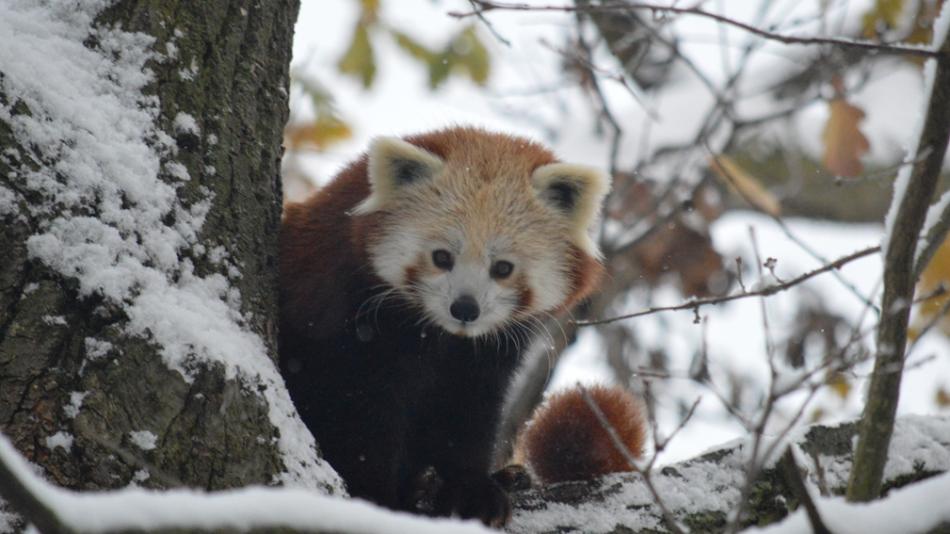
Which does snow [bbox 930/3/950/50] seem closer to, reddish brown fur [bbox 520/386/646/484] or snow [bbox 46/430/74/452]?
reddish brown fur [bbox 520/386/646/484]

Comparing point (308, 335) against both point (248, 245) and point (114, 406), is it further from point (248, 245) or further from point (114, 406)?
point (114, 406)

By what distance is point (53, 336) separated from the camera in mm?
2215

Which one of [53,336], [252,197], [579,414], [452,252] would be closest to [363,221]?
[452,252]

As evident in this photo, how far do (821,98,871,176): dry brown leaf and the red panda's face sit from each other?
67.0 inches

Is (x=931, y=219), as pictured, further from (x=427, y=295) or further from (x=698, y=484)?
(x=427, y=295)

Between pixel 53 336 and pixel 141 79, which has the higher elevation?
pixel 141 79

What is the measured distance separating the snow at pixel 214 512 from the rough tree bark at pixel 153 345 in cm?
51

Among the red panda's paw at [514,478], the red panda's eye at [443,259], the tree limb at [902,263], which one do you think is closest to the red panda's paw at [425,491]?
the red panda's paw at [514,478]

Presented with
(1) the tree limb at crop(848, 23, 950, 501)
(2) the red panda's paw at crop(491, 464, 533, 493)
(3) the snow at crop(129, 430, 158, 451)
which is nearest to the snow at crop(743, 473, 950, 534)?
(1) the tree limb at crop(848, 23, 950, 501)

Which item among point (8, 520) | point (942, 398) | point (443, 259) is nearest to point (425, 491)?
point (443, 259)

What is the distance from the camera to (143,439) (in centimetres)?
220

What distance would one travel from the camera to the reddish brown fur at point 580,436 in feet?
11.5

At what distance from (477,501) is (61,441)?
163cm

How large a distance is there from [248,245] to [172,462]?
31.7 inches
